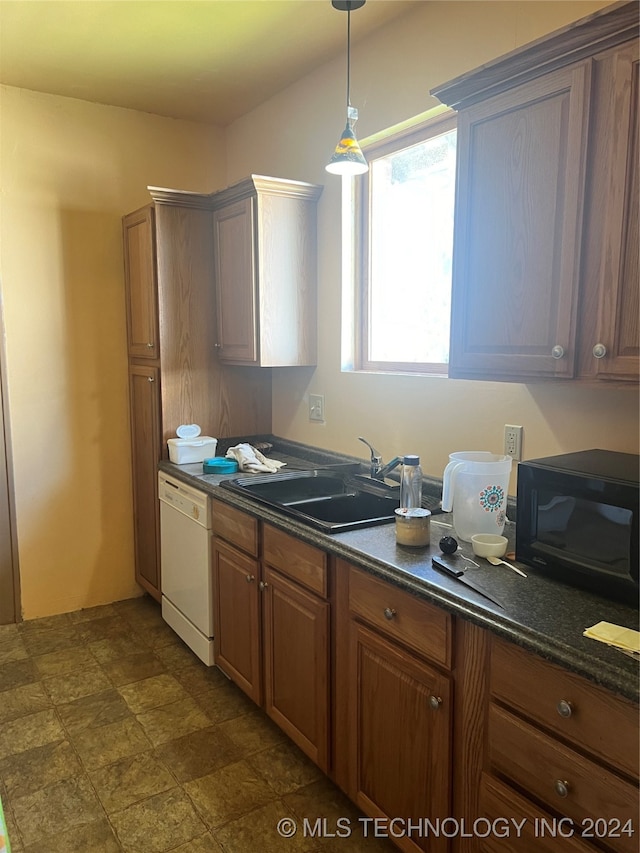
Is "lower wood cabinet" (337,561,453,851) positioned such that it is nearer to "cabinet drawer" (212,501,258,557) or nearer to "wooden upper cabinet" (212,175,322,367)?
"cabinet drawer" (212,501,258,557)

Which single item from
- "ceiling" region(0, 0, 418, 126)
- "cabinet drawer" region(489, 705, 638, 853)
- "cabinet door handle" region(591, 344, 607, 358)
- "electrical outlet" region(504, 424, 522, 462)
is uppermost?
"ceiling" region(0, 0, 418, 126)

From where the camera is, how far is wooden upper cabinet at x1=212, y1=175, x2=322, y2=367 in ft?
9.12

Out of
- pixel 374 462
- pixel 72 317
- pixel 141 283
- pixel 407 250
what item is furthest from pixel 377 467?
pixel 72 317

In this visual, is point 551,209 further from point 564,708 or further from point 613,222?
point 564,708

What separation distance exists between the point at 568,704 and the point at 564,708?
1 cm

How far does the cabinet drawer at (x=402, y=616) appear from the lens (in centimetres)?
148

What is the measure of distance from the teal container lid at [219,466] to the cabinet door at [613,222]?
173cm

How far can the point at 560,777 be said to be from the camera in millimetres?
1208

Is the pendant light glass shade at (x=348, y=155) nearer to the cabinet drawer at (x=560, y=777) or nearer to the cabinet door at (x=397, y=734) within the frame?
the cabinet door at (x=397, y=734)

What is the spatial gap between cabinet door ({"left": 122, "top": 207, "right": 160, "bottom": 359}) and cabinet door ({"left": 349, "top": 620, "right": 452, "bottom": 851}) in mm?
1933

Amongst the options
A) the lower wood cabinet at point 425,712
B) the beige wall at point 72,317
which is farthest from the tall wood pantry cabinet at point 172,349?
the lower wood cabinet at point 425,712

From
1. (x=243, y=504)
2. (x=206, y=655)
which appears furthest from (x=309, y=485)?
(x=206, y=655)

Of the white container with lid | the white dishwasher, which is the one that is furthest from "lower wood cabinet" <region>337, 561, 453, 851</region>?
the white container with lid

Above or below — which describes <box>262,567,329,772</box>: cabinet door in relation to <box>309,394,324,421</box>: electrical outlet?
below
